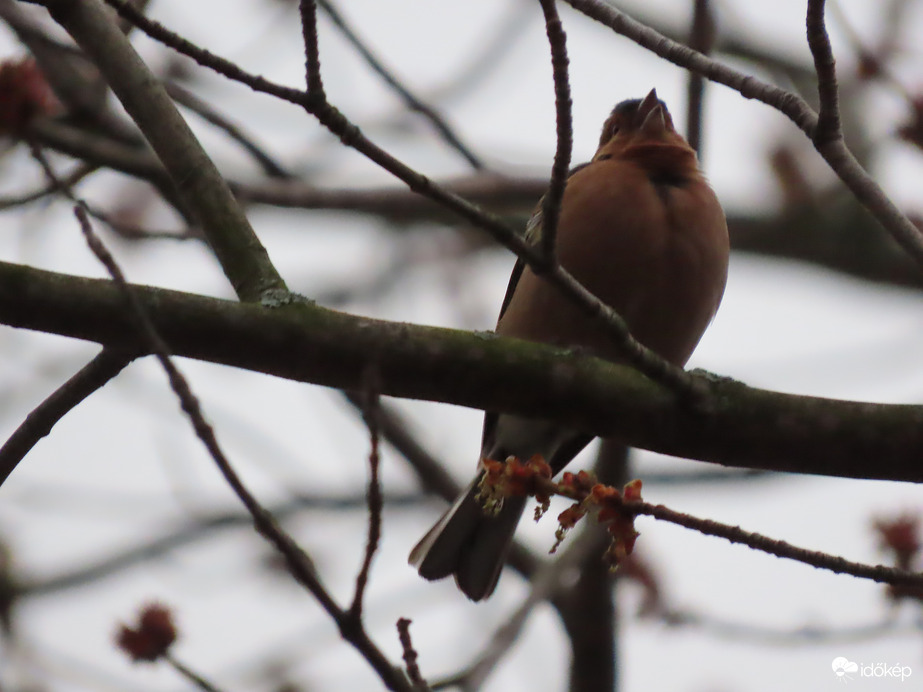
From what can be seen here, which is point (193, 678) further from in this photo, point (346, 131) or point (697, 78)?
point (697, 78)

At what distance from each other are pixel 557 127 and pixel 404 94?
9.98ft

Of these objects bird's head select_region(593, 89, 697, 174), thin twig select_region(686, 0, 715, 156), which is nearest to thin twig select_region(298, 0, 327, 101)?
thin twig select_region(686, 0, 715, 156)

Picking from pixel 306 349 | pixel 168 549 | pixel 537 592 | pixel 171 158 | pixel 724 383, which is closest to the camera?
pixel 306 349

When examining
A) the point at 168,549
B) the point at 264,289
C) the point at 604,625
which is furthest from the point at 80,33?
the point at 168,549

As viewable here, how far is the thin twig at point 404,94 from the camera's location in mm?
5551

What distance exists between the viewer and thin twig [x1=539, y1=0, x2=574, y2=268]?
2.87 m

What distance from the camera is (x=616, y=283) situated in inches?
206

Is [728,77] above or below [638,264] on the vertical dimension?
below

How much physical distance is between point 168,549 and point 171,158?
467 centimetres

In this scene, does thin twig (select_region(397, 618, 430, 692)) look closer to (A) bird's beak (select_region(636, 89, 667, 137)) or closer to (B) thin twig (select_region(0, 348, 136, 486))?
(B) thin twig (select_region(0, 348, 136, 486))

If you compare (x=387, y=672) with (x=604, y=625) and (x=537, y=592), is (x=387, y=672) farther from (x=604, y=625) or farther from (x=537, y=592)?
(x=604, y=625)

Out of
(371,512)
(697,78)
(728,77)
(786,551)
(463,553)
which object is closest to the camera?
(371,512)

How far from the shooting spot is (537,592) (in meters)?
5.10

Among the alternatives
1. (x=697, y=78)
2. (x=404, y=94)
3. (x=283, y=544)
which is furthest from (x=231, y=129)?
(x=283, y=544)
